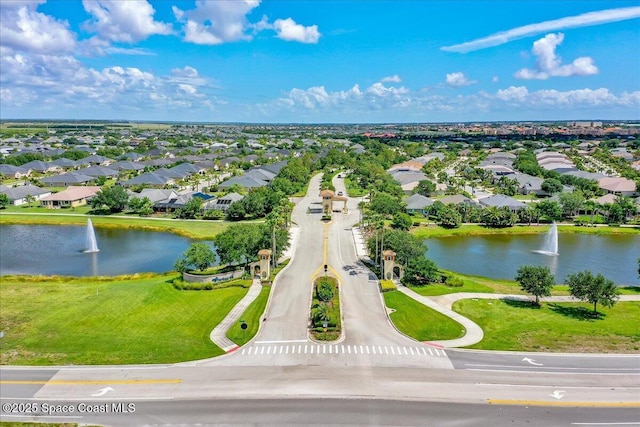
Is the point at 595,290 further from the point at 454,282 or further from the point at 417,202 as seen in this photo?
the point at 417,202

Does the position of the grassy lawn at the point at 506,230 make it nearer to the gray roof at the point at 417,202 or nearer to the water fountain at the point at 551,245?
the water fountain at the point at 551,245

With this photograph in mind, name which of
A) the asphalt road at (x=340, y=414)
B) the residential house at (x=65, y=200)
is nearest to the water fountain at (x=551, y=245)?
the asphalt road at (x=340, y=414)

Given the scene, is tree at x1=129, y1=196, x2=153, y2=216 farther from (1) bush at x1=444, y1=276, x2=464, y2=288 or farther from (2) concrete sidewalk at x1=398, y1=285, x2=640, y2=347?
(1) bush at x1=444, y1=276, x2=464, y2=288

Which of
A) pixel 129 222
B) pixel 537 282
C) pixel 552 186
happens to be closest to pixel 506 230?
pixel 552 186

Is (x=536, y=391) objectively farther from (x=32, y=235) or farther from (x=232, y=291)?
(x=32, y=235)

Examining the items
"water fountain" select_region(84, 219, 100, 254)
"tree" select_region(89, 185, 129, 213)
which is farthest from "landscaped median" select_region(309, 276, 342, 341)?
"tree" select_region(89, 185, 129, 213)

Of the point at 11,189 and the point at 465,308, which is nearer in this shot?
the point at 465,308

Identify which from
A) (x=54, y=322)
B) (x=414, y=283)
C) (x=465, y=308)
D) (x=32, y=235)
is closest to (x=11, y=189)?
(x=32, y=235)
